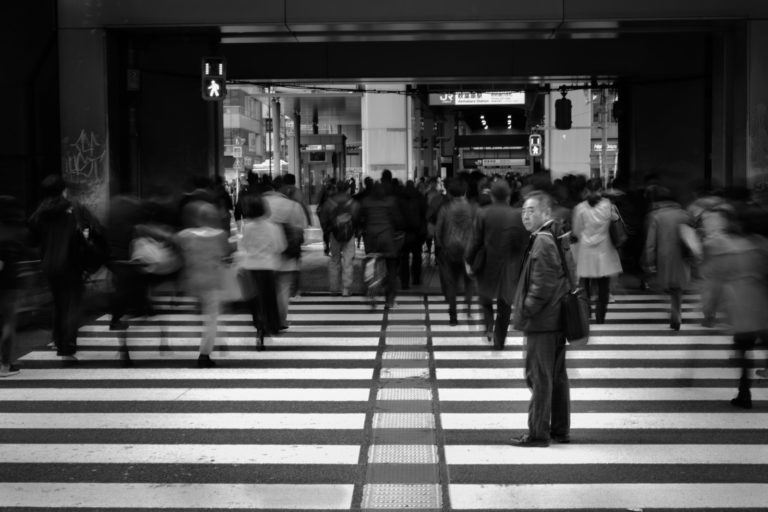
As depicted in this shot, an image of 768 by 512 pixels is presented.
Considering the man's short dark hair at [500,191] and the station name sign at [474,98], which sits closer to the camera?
the man's short dark hair at [500,191]

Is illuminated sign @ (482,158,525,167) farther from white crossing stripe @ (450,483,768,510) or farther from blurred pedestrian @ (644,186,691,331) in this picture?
white crossing stripe @ (450,483,768,510)

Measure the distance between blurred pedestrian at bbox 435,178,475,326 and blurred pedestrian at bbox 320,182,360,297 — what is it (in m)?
2.31

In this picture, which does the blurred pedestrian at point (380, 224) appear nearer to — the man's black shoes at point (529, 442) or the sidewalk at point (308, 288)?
the sidewalk at point (308, 288)

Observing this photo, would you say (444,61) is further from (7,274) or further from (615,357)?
(7,274)

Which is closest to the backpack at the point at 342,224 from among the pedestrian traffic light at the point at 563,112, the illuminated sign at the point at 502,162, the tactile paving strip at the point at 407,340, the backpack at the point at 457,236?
the backpack at the point at 457,236

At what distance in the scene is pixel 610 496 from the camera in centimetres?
623

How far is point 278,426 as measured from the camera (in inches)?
322

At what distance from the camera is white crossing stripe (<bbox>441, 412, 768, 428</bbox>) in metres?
8.10

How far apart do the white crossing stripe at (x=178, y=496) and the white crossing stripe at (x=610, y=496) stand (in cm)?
78

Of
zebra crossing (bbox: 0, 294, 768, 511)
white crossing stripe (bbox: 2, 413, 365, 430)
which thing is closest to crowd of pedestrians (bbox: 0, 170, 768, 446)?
zebra crossing (bbox: 0, 294, 768, 511)

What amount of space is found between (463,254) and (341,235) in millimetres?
3422

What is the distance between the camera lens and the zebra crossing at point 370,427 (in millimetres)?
6363

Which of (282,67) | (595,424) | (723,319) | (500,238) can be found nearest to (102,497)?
(595,424)

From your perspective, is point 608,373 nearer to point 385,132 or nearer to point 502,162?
point 385,132
